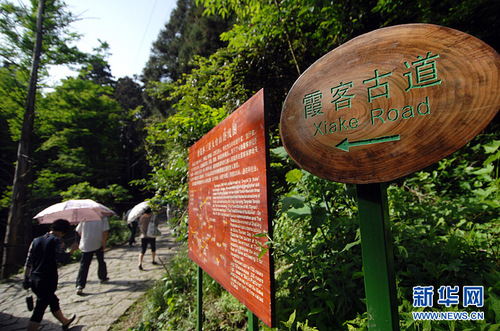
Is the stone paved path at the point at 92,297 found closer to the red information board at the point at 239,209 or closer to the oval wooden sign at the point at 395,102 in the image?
the red information board at the point at 239,209

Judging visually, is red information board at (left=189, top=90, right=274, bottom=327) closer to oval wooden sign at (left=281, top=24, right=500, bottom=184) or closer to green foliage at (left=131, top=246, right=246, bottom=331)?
oval wooden sign at (left=281, top=24, right=500, bottom=184)

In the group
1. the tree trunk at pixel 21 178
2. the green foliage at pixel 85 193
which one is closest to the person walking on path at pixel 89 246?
the tree trunk at pixel 21 178

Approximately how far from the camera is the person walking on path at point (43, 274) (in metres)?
3.29

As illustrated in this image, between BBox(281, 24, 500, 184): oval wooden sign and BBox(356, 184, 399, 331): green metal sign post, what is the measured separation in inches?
4.7

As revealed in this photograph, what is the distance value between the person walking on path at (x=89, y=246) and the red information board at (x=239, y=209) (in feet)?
13.0

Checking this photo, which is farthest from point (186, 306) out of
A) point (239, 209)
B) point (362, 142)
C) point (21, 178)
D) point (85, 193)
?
point (85, 193)

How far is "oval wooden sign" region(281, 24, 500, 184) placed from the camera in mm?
695

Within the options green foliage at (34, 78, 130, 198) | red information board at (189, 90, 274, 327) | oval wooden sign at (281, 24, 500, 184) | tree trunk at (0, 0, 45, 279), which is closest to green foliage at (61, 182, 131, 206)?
green foliage at (34, 78, 130, 198)

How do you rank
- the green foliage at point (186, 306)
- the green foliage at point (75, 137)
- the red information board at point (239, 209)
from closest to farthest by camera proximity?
the red information board at point (239, 209) → the green foliage at point (186, 306) → the green foliage at point (75, 137)

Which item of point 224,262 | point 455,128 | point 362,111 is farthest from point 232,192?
point 455,128

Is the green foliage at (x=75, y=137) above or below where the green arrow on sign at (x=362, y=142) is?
above

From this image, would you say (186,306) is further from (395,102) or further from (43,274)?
(395,102)

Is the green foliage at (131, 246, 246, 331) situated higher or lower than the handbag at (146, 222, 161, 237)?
lower

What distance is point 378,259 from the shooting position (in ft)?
2.94
